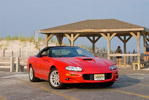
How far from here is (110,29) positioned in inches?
899

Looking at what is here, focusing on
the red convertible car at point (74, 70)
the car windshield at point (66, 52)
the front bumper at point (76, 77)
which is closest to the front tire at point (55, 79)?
the red convertible car at point (74, 70)

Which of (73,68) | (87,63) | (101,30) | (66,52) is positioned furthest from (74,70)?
(101,30)

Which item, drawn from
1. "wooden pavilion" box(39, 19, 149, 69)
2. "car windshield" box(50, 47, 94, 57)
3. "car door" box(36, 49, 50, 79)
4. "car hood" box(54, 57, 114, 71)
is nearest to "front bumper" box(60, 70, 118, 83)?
"car hood" box(54, 57, 114, 71)

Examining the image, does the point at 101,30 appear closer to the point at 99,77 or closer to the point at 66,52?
the point at 66,52

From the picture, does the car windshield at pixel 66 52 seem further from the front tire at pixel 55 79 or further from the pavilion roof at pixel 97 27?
the pavilion roof at pixel 97 27

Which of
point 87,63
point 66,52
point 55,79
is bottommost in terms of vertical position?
point 55,79

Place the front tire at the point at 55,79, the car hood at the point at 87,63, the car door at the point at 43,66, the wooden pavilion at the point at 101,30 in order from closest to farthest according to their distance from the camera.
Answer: the car hood at the point at 87,63
the front tire at the point at 55,79
the car door at the point at 43,66
the wooden pavilion at the point at 101,30

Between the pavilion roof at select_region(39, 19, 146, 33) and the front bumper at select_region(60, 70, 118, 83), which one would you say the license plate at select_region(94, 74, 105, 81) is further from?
the pavilion roof at select_region(39, 19, 146, 33)

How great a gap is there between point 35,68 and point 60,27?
14.7m

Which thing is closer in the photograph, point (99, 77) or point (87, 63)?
point (99, 77)

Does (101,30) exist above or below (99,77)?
above

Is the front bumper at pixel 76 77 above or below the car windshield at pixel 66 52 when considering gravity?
below

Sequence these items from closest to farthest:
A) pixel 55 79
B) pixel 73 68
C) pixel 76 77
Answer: pixel 76 77 < pixel 73 68 < pixel 55 79

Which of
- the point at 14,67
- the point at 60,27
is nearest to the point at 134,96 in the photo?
the point at 14,67
